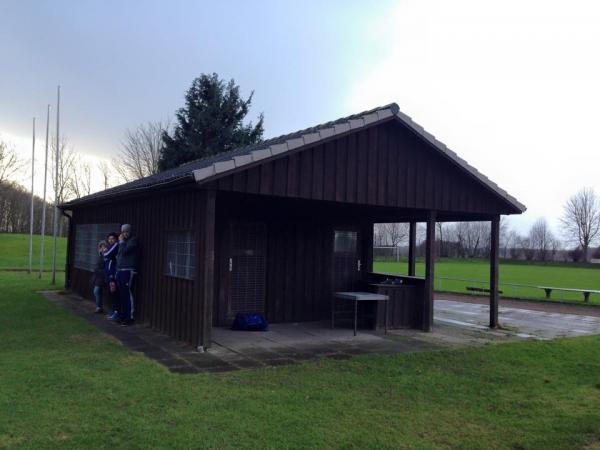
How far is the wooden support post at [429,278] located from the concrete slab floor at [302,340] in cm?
30

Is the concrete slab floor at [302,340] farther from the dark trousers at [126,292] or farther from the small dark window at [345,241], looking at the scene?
the small dark window at [345,241]

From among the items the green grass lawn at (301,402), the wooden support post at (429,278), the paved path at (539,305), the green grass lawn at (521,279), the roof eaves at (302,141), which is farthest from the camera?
the green grass lawn at (521,279)

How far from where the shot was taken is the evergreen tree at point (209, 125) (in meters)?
29.0

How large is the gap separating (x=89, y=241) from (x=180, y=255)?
22.3 feet

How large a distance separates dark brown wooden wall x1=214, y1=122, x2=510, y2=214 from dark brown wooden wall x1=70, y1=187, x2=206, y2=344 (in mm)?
1158

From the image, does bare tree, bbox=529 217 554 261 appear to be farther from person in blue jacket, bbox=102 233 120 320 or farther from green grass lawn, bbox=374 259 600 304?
person in blue jacket, bbox=102 233 120 320

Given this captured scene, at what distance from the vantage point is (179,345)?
7945 mm

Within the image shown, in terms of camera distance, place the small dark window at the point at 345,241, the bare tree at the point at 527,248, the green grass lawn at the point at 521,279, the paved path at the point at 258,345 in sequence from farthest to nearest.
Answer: the bare tree at the point at 527,248, the green grass lawn at the point at 521,279, the small dark window at the point at 345,241, the paved path at the point at 258,345

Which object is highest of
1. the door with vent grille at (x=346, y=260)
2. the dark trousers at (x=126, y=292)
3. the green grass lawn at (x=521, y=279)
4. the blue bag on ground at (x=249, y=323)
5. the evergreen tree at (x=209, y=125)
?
the evergreen tree at (x=209, y=125)

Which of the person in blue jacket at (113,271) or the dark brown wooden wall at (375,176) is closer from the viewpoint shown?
the dark brown wooden wall at (375,176)

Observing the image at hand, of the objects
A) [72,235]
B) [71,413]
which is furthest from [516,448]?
[72,235]

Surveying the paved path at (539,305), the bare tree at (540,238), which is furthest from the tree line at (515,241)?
the paved path at (539,305)

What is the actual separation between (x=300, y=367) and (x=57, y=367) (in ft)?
9.67

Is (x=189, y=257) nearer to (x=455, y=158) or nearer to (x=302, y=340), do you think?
(x=302, y=340)
